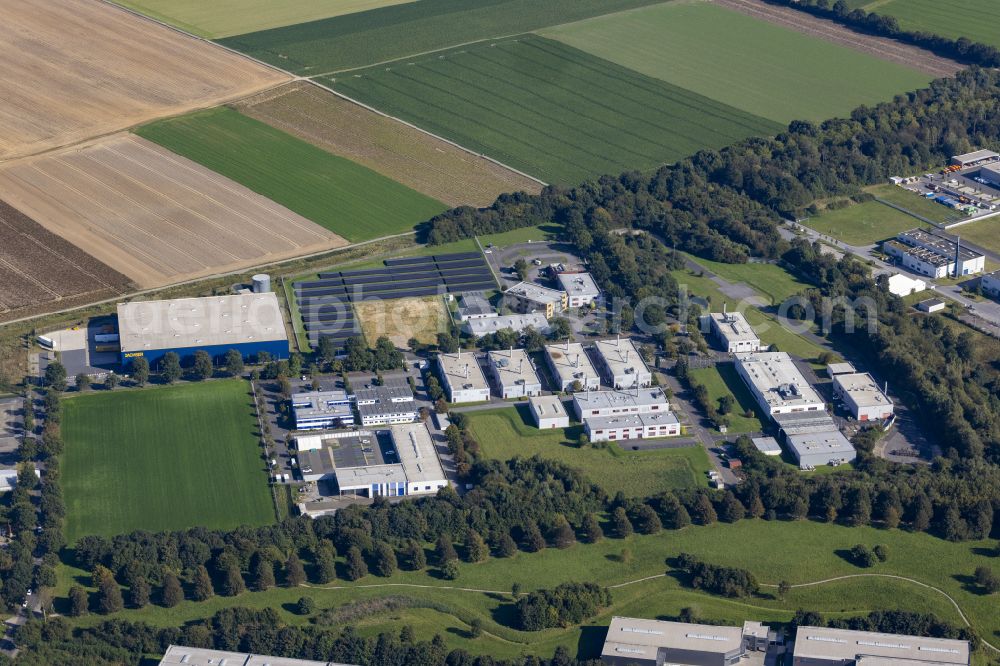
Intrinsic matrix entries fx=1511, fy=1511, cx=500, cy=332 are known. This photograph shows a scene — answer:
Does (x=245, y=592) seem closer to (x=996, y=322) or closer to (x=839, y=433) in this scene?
(x=839, y=433)

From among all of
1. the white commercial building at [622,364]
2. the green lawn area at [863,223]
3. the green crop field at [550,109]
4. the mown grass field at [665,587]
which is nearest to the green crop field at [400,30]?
the green crop field at [550,109]

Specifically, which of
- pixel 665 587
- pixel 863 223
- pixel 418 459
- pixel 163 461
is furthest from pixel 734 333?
pixel 163 461

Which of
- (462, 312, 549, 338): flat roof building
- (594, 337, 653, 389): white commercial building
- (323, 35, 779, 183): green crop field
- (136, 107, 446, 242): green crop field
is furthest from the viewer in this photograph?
(323, 35, 779, 183): green crop field

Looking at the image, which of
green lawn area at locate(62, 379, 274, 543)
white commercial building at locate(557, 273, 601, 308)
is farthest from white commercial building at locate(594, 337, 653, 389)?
green lawn area at locate(62, 379, 274, 543)

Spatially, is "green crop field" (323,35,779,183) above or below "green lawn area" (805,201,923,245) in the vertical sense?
above

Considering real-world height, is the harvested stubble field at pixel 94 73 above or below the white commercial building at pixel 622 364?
above

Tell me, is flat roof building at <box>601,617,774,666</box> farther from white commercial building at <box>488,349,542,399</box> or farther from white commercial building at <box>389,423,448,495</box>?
white commercial building at <box>488,349,542,399</box>

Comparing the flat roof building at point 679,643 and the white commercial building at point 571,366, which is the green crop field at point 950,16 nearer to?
the white commercial building at point 571,366
